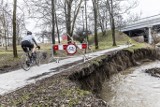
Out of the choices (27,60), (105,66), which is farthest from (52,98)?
(105,66)

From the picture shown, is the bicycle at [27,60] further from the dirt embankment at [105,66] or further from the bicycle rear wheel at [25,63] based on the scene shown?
the dirt embankment at [105,66]

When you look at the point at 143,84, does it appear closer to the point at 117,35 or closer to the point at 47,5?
the point at 47,5

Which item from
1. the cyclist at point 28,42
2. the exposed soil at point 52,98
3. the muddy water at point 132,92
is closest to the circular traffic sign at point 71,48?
the cyclist at point 28,42

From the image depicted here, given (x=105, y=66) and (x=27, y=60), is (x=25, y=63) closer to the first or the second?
(x=27, y=60)

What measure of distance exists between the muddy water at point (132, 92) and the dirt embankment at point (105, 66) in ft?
1.51

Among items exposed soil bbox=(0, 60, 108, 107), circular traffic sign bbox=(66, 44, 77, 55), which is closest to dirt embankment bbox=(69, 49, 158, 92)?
circular traffic sign bbox=(66, 44, 77, 55)

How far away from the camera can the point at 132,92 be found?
32.4 ft

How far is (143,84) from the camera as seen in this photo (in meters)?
11.6

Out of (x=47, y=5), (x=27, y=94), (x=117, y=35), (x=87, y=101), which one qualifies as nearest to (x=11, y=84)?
(x=27, y=94)

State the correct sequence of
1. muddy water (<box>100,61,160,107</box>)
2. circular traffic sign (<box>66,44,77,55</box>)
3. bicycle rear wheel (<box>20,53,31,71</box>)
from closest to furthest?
muddy water (<box>100,61,160,107</box>) → bicycle rear wheel (<box>20,53,31,71</box>) → circular traffic sign (<box>66,44,77,55</box>)

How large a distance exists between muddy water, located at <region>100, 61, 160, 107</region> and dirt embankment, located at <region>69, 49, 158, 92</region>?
0.46m

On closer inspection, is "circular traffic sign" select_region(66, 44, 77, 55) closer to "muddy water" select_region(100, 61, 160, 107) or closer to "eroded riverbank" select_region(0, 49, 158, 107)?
"eroded riverbank" select_region(0, 49, 158, 107)

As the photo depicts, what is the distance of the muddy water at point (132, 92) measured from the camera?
8.28 meters

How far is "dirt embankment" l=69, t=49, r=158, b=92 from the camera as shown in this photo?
9234 mm
